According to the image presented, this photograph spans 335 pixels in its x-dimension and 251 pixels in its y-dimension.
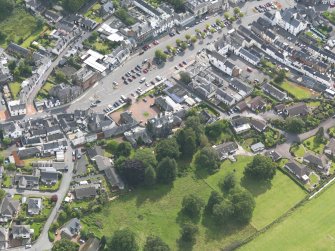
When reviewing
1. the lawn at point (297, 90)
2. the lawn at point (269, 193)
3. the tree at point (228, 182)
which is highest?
the lawn at point (297, 90)

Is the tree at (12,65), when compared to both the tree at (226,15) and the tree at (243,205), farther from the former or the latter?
the tree at (243,205)

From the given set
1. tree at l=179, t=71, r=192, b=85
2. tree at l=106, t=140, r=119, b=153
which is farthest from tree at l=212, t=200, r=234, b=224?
tree at l=179, t=71, r=192, b=85

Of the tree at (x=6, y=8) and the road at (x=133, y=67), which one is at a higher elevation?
the tree at (x=6, y=8)

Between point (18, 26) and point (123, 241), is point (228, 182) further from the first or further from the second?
point (18, 26)

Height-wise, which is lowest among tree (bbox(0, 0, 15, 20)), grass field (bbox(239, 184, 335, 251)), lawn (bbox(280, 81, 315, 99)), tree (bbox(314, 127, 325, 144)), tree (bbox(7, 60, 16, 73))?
grass field (bbox(239, 184, 335, 251))

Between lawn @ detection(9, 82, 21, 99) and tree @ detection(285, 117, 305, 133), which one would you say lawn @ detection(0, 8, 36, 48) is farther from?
tree @ detection(285, 117, 305, 133)

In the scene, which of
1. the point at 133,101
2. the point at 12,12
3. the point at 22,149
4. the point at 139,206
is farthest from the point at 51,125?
the point at 12,12

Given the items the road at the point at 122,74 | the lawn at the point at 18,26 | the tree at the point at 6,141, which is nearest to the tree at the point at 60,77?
the road at the point at 122,74
